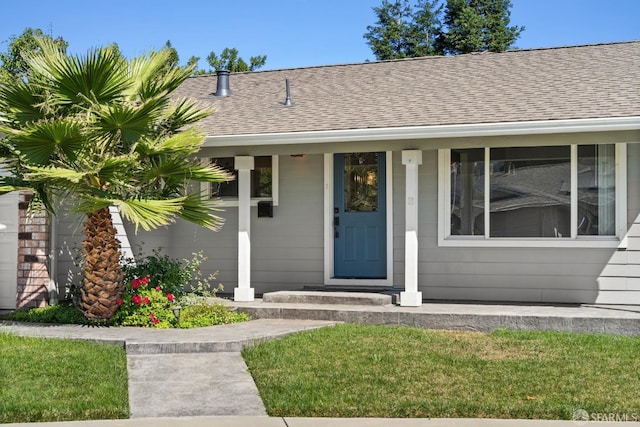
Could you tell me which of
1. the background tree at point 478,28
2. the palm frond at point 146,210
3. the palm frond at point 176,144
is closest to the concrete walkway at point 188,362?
the palm frond at point 146,210

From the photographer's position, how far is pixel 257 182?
467 inches

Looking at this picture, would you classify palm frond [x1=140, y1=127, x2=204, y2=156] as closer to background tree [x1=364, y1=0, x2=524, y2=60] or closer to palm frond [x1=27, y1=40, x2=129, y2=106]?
palm frond [x1=27, y1=40, x2=129, y2=106]

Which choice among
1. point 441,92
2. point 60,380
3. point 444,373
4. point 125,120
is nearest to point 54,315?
point 125,120

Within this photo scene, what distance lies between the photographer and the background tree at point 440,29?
31.0 meters

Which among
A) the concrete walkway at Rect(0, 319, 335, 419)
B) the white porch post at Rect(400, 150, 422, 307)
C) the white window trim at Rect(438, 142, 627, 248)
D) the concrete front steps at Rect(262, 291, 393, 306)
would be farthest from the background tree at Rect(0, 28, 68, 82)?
the white porch post at Rect(400, 150, 422, 307)

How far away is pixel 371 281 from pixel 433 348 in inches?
127

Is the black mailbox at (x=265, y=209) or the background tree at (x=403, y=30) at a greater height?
the background tree at (x=403, y=30)

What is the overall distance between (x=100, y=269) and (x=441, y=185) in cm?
475

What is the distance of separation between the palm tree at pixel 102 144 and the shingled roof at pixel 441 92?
145cm

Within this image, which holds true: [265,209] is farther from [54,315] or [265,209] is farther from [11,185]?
[11,185]

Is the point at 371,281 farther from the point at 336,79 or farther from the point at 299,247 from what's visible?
the point at 336,79

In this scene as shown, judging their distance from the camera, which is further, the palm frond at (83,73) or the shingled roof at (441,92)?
the shingled roof at (441,92)

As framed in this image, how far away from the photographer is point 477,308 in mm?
9844

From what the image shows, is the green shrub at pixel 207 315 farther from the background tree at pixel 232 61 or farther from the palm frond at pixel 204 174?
the background tree at pixel 232 61
